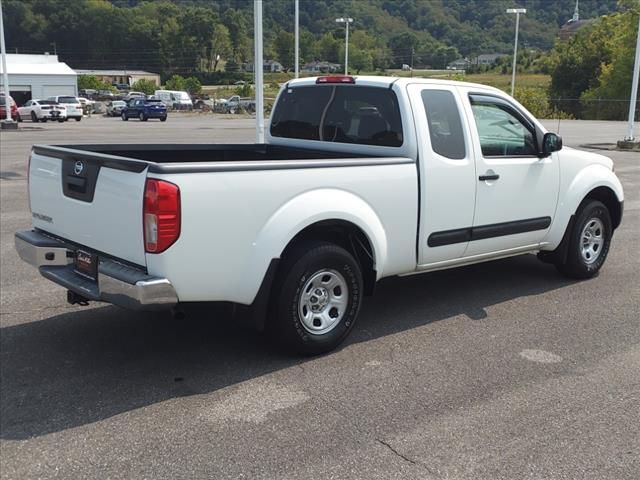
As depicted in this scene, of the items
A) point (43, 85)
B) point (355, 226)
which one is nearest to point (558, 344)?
point (355, 226)

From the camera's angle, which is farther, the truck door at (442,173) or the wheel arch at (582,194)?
the wheel arch at (582,194)

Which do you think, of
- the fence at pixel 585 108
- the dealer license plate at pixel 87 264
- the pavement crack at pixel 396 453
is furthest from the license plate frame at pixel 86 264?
the fence at pixel 585 108

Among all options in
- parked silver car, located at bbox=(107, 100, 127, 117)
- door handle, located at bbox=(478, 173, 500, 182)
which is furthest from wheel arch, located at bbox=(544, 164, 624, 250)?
parked silver car, located at bbox=(107, 100, 127, 117)

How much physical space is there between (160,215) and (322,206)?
1.18 metres

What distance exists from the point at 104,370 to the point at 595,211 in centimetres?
489

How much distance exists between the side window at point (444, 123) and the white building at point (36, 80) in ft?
220

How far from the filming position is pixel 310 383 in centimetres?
448

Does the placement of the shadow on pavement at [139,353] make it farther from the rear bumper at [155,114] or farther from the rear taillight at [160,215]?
the rear bumper at [155,114]

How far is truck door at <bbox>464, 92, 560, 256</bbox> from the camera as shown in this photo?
5.80m

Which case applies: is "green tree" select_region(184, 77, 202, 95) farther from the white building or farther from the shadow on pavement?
the shadow on pavement

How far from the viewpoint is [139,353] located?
5.00 meters

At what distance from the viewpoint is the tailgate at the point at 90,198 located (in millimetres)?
4102

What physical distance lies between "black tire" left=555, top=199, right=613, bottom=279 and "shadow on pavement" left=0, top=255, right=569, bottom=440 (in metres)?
0.26

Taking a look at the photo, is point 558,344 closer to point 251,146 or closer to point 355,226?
point 355,226
